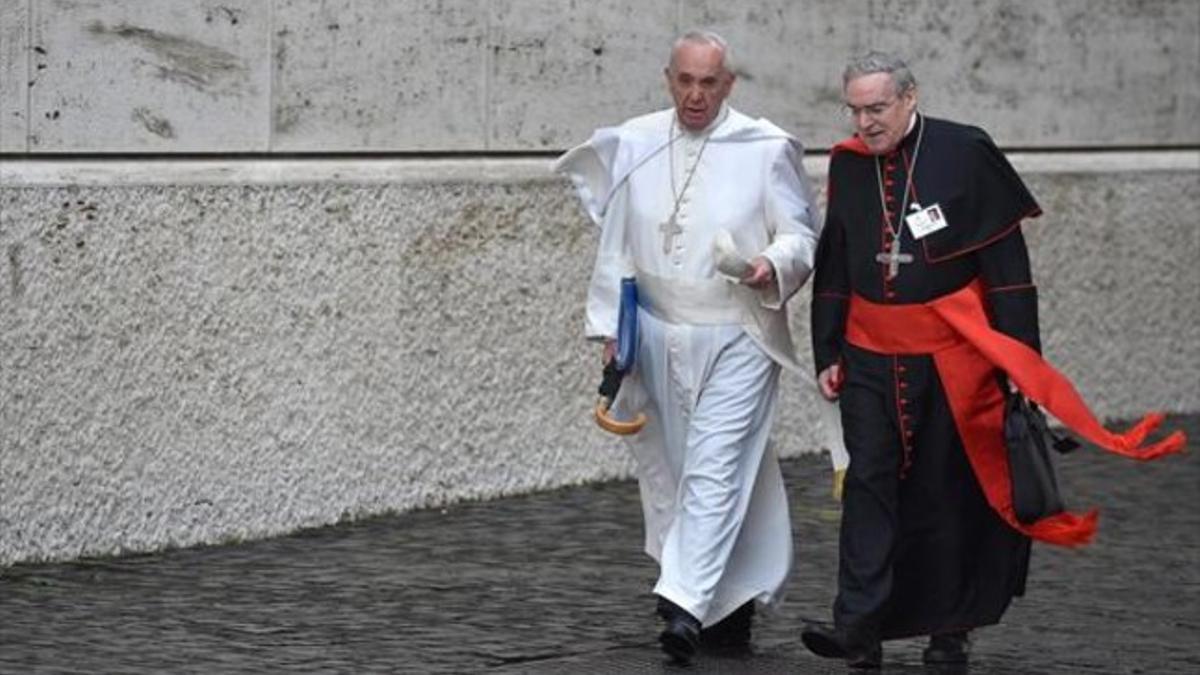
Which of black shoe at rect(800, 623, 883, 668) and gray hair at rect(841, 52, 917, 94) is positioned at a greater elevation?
gray hair at rect(841, 52, 917, 94)

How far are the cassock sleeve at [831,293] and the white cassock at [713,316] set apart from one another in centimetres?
5

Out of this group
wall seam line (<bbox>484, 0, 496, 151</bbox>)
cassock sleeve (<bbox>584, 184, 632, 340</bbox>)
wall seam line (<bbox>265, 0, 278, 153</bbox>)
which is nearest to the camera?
cassock sleeve (<bbox>584, 184, 632, 340</bbox>)

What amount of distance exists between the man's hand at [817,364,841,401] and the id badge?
466 millimetres

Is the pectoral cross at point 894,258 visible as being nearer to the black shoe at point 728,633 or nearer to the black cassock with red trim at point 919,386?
the black cassock with red trim at point 919,386

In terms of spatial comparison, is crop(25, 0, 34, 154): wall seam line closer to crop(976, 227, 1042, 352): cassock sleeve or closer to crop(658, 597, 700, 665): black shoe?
crop(658, 597, 700, 665): black shoe

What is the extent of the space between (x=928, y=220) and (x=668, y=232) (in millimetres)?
766

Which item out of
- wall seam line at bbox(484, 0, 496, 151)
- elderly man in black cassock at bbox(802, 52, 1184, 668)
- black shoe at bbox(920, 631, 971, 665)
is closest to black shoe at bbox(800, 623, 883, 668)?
elderly man in black cassock at bbox(802, 52, 1184, 668)

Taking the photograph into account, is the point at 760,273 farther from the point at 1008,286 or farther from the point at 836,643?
the point at 836,643

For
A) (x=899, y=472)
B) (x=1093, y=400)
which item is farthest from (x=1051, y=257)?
(x=899, y=472)

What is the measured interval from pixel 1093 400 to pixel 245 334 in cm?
513

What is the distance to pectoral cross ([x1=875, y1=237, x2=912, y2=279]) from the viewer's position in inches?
347

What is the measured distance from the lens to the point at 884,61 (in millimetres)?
8742

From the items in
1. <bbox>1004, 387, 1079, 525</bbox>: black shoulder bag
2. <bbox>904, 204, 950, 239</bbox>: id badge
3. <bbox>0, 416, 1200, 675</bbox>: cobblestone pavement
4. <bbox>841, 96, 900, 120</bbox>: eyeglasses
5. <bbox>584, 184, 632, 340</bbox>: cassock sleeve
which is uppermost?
<bbox>841, 96, 900, 120</bbox>: eyeglasses

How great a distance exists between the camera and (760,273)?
884 centimetres
